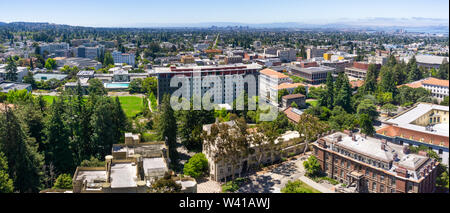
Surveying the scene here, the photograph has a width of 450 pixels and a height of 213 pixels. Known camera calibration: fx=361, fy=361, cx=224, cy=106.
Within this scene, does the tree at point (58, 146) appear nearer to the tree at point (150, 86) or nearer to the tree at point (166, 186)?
the tree at point (166, 186)

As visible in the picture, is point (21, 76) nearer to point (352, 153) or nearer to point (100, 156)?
point (100, 156)

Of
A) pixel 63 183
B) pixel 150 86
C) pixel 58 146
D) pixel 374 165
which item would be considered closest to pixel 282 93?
pixel 150 86

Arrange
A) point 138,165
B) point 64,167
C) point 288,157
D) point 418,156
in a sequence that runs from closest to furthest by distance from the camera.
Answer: point 138,165, point 418,156, point 64,167, point 288,157

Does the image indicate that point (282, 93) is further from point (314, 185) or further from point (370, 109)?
point (314, 185)

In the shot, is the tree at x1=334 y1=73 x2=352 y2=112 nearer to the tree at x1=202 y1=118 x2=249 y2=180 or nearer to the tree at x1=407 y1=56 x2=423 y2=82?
the tree at x1=407 y1=56 x2=423 y2=82

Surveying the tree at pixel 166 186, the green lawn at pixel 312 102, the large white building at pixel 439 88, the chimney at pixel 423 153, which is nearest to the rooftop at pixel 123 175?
the tree at pixel 166 186

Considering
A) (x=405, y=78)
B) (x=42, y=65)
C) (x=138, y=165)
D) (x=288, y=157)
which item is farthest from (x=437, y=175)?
(x=42, y=65)
